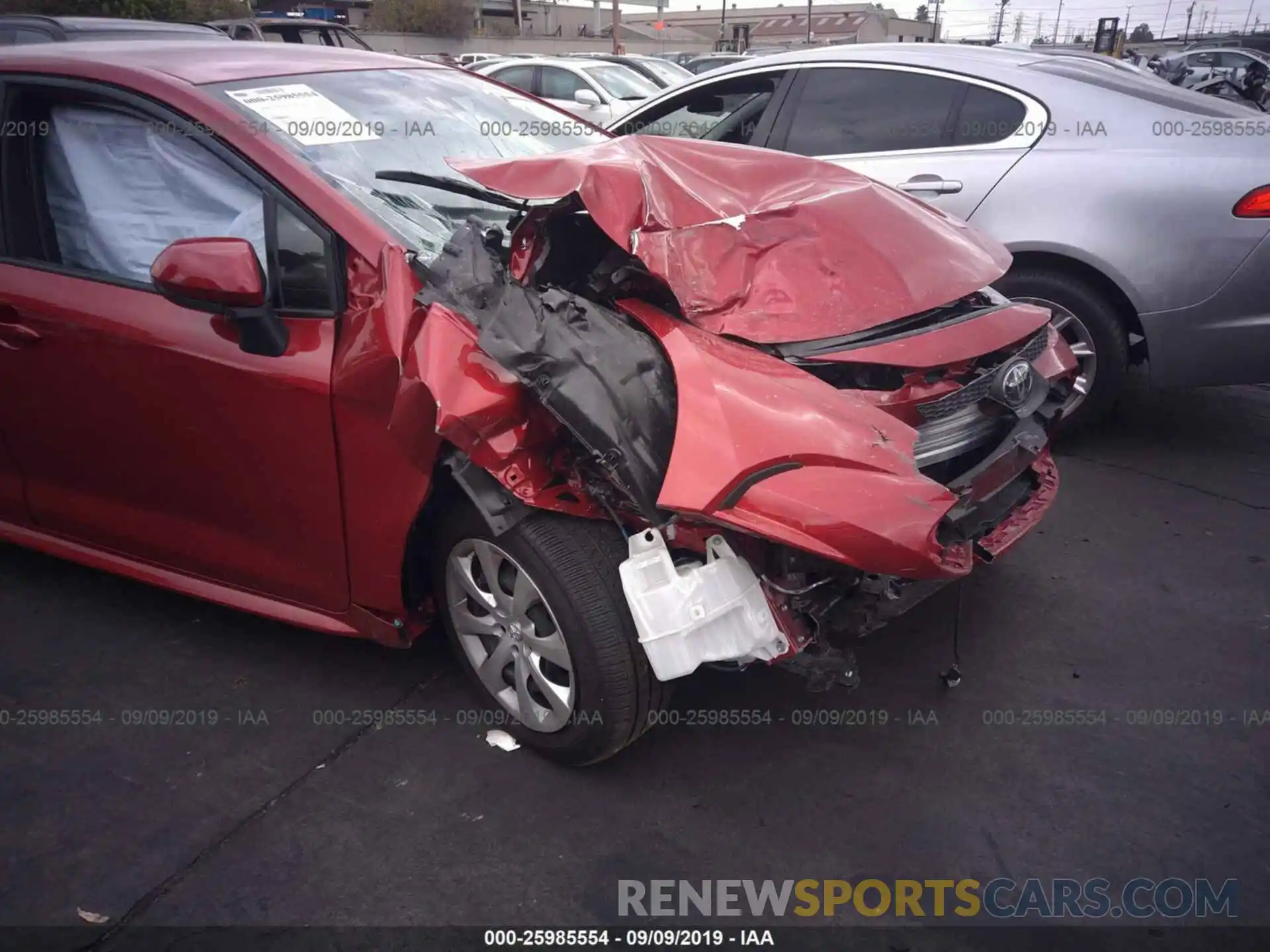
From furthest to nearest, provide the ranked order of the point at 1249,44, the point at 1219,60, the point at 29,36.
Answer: the point at 1249,44 < the point at 1219,60 < the point at 29,36

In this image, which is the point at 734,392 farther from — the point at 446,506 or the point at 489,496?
the point at 446,506

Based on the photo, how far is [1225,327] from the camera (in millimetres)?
3900

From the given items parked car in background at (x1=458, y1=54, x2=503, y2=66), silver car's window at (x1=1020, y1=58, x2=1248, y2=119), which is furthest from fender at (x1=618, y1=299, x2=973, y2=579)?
parked car in background at (x1=458, y1=54, x2=503, y2=66)

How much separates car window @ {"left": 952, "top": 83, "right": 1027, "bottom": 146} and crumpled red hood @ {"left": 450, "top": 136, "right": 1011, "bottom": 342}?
1812 mm

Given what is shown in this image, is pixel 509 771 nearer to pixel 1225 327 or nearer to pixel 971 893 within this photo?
pixel 971 893

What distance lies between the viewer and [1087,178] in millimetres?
4062

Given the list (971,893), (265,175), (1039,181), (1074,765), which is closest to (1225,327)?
(1039,181)

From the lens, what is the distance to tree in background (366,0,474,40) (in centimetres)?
4834

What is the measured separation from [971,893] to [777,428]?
119 centimetres

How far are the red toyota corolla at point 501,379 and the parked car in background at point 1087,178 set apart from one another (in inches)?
56.6

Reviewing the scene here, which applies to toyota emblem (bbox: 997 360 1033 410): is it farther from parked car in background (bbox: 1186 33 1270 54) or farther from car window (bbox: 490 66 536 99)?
parked car in background (bbox: 1186 33 1270 54)

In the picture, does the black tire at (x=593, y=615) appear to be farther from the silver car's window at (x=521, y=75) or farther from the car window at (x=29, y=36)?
the silver car's window at (x=521, y=75)

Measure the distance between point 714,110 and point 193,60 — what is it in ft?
10.1

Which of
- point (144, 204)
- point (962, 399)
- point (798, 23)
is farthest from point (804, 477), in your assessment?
point (798, 23)
